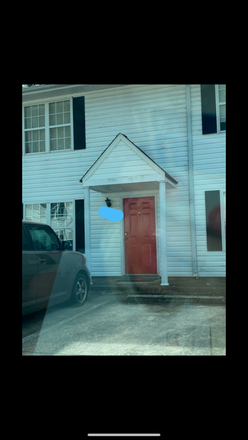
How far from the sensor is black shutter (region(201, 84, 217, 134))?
9.29 meters

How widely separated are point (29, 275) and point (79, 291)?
1.87 metres

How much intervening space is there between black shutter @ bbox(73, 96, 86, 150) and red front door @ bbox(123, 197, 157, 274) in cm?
216

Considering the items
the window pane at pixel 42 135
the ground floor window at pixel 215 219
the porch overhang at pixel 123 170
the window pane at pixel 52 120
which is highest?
the window pane at pixel 52 120

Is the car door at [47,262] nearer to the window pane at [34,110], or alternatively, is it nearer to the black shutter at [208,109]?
the black shutter at [208,109]

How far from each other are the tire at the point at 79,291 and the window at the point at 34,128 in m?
5.29

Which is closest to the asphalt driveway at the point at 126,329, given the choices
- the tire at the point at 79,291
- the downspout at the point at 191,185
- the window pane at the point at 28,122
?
the tire at the point at 79,291

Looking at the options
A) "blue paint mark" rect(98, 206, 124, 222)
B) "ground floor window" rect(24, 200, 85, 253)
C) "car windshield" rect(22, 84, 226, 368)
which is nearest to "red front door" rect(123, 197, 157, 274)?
"car windshield" rect(22, 84, 226, 368)

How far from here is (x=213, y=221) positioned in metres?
9.25

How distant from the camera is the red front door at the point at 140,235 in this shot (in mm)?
9859

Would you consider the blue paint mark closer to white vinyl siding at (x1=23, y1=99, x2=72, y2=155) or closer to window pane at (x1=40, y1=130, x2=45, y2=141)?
white vinyl siding at (x1=23, y1=99, x2=72, y2=155)
